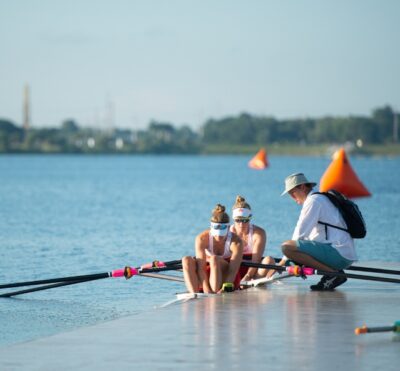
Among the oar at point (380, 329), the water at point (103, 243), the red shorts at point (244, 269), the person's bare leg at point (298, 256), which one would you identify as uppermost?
the person's bare leg at point (298, 256)

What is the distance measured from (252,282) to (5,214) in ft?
95.7

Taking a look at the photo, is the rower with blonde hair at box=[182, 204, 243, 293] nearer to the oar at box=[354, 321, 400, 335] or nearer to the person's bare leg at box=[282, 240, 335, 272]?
the person's bare leg at box=[282, 240, 335, 272]

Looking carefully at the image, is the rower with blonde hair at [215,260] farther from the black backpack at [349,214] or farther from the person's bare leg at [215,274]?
the black backpack at [349,214]

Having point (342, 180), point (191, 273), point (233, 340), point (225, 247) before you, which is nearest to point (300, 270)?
point (225, 247)

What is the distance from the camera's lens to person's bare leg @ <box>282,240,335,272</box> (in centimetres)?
1328

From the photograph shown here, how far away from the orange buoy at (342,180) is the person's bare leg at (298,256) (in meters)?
9.47

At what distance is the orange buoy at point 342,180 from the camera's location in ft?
75.2

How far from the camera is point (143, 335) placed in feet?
34.6

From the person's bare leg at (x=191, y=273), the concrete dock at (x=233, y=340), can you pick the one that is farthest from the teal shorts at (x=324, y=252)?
the person's bare leg at (x=191, y=273)

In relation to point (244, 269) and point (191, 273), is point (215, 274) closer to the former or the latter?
point (191, 273)

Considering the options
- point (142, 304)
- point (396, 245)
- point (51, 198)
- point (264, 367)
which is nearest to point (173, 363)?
point (264, 367)

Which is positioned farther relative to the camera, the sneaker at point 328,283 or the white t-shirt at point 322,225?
the sneaker at point 328,283

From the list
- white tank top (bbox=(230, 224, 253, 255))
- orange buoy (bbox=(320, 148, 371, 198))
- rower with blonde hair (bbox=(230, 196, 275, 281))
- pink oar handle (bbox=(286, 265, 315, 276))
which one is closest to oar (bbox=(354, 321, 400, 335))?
pink oar handle (bbox=(286, 265, 315, 276))

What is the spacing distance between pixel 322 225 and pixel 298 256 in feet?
1.56
